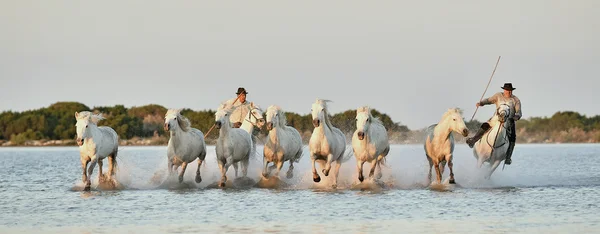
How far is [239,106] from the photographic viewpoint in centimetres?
2567

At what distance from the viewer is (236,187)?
24.3 m

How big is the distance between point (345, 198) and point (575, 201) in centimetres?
396

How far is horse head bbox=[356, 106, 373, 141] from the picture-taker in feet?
72.7

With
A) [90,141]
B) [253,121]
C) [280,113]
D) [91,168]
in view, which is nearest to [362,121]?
[280,113]

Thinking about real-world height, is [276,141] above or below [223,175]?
above

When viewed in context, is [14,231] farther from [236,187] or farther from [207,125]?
[207,125]

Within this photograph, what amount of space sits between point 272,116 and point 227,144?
3.44 feet

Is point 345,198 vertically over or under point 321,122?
under

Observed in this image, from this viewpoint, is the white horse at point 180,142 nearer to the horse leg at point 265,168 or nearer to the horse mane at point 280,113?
the horse leg at point 265,168

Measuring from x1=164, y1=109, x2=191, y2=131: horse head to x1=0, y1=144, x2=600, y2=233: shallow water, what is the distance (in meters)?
1.24

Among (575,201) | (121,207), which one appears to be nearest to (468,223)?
(575,201)

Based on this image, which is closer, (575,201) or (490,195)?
(575,201)

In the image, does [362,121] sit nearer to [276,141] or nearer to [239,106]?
[276,141]

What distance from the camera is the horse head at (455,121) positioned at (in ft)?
74.5
